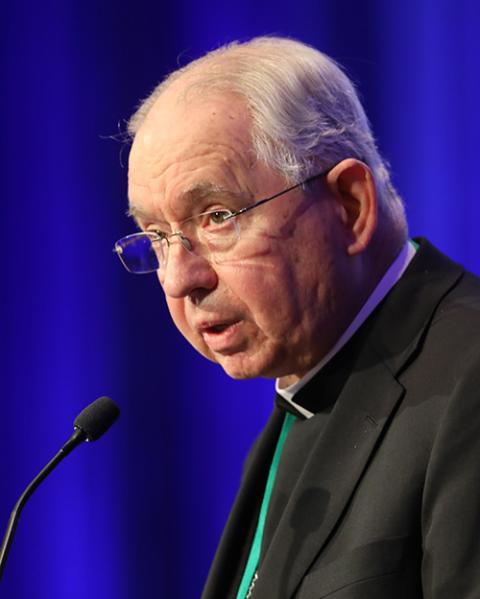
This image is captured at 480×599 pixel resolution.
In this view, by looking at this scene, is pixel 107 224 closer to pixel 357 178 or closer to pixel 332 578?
pixel 357 178

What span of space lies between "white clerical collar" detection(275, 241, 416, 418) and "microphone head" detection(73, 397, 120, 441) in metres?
0.36

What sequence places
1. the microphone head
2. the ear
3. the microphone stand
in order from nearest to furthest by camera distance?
1. the microphone stand
2. the microphone head
3. the ear

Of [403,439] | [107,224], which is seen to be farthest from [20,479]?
[403,439]

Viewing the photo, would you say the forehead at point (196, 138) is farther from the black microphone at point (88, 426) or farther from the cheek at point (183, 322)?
the black microphone at point (88, 426)

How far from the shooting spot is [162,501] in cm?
296

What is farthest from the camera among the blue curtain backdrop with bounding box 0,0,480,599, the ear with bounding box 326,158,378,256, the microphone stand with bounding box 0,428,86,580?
the blue curtain backdrop with bounding box 0,0,480,599

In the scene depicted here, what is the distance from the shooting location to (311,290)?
158 cm

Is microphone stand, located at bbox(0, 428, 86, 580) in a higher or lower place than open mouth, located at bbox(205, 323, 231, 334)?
lower

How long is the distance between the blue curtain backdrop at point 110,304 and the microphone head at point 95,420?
129 cm

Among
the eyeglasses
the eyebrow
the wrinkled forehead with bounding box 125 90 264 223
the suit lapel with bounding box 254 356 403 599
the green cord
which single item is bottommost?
the green cord

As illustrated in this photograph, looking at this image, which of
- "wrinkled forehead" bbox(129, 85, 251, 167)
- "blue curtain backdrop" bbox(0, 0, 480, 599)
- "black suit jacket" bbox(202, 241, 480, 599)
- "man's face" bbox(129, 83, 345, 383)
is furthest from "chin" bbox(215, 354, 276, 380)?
"blue curtain backdrop" bbox(0, 0, 480, 599)

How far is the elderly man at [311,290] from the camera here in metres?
1.40

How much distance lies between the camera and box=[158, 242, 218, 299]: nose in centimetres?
158

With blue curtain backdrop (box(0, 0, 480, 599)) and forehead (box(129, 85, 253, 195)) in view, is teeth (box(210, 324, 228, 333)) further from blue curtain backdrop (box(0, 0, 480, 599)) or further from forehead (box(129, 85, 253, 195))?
blue curtain backdrop (box(0, 0, 480, 599))
